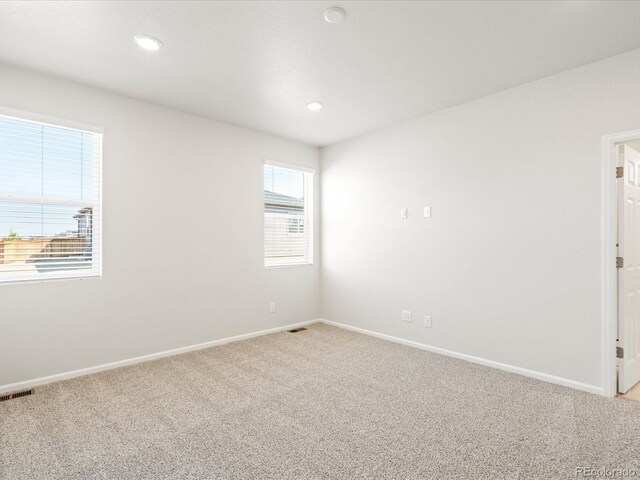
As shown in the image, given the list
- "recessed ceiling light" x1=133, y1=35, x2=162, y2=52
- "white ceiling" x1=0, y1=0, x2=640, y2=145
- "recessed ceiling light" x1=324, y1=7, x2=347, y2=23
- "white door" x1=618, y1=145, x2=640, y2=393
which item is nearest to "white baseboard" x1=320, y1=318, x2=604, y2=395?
"white door" x1=618, y1=145, x2=640, y2=393

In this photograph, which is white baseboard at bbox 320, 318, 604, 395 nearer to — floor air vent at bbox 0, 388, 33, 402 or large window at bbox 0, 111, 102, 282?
large window at bbox 0, 111, 102, 282

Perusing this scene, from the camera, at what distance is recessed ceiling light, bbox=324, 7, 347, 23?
6.96 ft

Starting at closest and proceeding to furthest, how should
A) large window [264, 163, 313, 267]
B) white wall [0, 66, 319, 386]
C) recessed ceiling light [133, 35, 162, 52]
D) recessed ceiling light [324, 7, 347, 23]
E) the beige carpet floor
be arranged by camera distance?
the beige carpet floor, recessed ceiling light [324, 7, 347, 23], recessed ceiling light [133, 35, 162, 52], white wall [0, 66, 319, 386], large window [264, 163, 313, 267]

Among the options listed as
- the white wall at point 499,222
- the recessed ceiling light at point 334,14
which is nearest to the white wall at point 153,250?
the white wall at point 499,222

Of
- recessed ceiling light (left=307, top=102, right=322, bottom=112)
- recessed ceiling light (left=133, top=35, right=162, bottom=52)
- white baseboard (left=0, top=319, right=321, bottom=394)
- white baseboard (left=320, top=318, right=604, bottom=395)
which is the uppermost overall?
recessed ceiling light (left=307, top=102, right=322, bottom=112)

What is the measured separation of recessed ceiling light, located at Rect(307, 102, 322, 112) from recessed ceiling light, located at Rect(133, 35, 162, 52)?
152 cm

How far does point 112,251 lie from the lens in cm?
331

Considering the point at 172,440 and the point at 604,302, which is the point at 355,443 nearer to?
the point at 172,440

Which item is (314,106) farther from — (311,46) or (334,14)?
(334,14)

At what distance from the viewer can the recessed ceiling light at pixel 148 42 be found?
2408 mm

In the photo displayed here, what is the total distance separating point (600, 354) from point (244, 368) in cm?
305

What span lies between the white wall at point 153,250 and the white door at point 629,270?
3.55 metres

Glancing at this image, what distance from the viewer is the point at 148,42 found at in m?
2.46

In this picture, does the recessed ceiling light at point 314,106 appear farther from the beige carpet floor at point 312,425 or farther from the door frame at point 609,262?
the beige carpet floor at point 312,425
